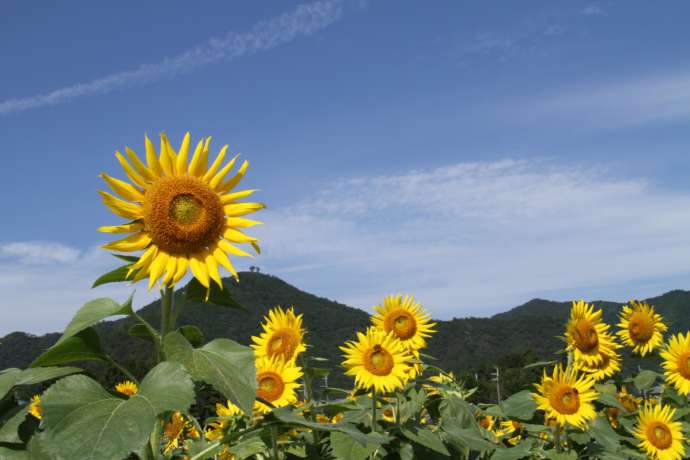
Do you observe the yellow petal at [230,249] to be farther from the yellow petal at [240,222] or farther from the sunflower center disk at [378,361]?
the sunflower center disk at [378,361]

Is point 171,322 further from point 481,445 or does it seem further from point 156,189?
point 481,445

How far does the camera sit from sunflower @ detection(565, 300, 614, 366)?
652cm

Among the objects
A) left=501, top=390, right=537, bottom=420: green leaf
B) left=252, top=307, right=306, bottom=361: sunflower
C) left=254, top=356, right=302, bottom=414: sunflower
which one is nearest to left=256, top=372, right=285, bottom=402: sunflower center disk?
left=254, top=356, right=302, bottom=414: sunflower

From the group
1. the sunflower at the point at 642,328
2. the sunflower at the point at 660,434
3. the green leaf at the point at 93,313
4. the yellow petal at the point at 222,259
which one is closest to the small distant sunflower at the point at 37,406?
the green leaf at the point at 93,313

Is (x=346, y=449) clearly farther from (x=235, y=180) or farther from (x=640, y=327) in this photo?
(x=640, y=327)

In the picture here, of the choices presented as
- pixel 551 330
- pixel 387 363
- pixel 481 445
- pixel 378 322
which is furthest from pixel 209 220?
pixel 551 330

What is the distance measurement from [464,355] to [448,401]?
72591 mm

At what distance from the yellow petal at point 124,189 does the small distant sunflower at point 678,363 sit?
6243 millimetres

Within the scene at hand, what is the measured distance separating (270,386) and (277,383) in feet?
0.15

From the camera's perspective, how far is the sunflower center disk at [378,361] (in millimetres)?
4766

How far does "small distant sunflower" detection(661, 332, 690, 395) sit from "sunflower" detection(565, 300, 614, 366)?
88 centimetres

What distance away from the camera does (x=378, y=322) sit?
19.2 feet

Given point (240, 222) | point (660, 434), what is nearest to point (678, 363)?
point (660, 434)

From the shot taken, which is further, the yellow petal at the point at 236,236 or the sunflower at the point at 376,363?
the sunflower at the point at 376,363
